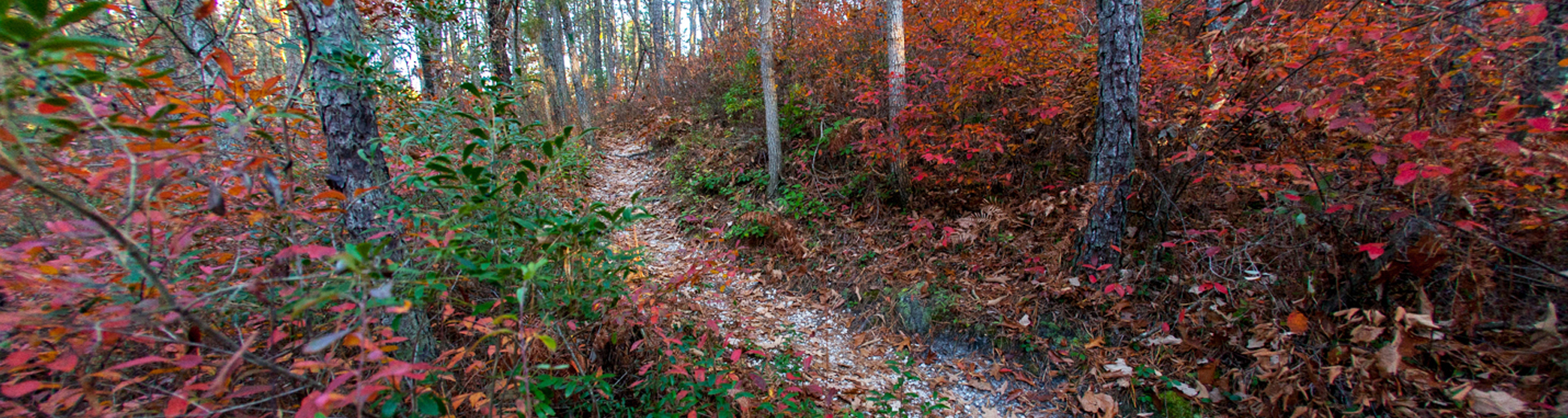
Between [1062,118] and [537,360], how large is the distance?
5.00m

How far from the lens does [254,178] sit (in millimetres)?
2059

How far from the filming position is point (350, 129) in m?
2.86

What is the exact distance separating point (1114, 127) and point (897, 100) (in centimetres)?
266

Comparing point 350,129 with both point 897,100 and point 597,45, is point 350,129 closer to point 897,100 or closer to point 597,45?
point 897,100

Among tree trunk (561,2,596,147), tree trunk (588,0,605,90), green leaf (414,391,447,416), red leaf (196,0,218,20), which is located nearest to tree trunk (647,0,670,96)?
tree trunk (561,2,596,147)

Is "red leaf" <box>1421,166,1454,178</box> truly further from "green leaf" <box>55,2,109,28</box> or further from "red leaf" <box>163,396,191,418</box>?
"red leaf" <box>163,396,191,418</box>

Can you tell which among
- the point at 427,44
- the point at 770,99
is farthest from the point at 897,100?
the point at 427,44

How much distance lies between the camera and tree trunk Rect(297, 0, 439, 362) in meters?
2.78

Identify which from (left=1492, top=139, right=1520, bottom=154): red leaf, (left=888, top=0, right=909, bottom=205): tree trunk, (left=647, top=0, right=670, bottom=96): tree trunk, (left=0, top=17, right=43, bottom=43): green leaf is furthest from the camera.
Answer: (left=647, top=0, right=670, bottom=96): tree trunk

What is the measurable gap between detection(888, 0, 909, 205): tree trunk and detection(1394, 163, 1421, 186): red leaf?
3.72 meters

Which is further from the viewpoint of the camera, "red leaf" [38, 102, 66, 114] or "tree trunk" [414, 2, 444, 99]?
"tree trunk" [414, 2, 444, 99]

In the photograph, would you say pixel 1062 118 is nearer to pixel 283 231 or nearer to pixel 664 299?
pixel 664 299

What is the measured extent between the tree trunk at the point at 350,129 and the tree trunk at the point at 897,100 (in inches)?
183

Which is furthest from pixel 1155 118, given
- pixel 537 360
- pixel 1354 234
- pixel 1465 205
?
pixel 537 360
